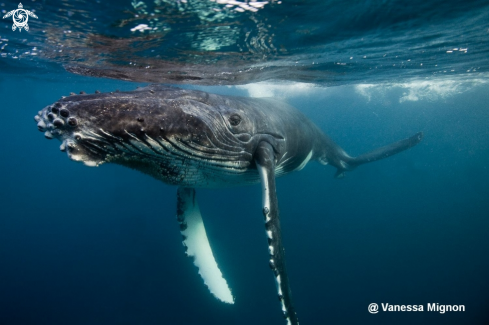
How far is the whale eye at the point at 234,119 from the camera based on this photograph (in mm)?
4703

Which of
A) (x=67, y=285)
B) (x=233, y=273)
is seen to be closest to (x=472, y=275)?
(x=233, y=273)

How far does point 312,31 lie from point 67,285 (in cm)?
2425

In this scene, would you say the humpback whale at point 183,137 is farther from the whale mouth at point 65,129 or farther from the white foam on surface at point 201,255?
the white foam on surface at point 201,255

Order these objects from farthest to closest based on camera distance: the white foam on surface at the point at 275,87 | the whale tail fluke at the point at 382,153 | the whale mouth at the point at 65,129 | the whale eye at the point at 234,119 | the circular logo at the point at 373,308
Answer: the white foam on surface at the point at 275,87
the circular logo at the point at 373,308
the whale tail fluke at the point at 382,153
the whale eye at the point at 234,119
the whale mouth at the point at 65,129

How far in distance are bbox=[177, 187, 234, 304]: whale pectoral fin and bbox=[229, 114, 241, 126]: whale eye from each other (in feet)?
9.79

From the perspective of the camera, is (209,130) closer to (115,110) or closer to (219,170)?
(219,170)

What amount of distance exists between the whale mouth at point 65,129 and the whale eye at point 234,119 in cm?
242

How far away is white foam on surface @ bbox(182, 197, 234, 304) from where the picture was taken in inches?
277

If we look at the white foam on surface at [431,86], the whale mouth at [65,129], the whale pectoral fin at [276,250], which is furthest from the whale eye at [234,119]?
the white foam on surface at [431,86]

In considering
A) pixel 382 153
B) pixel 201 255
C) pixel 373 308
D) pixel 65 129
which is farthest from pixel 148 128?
pixel 373 308

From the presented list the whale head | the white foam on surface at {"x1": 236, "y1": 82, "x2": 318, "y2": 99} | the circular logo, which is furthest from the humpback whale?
the white foam on surface at {"x1": 236, "y1": 82, "x2": 318, "y2": 99}

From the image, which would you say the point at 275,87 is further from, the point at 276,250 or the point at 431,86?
the point at 276,250

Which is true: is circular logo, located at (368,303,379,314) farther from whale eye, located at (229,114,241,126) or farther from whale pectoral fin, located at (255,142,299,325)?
whale eye, located at (229,114,241,126)

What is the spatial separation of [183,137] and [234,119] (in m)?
1.39
